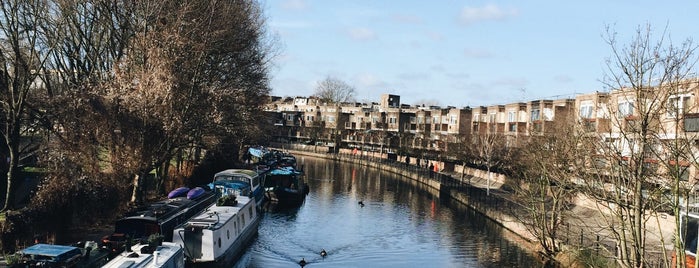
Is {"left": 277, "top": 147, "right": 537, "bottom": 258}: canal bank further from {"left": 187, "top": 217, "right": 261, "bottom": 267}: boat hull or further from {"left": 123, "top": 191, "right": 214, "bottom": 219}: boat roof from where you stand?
{"left": 123, "top": 191, "right": 214, "bottom": 219}: boat roof

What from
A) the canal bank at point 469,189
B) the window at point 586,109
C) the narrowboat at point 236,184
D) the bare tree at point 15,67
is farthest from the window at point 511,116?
the bare tree at point 15,67

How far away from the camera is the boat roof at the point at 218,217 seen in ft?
87.9

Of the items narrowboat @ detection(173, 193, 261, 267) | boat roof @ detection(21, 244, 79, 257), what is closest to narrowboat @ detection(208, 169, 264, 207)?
narrowboat @ detection(173, 193, 261, 267)

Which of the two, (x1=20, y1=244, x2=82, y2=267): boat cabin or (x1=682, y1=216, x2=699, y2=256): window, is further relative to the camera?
(x1=682, y1=216, x2=699, y2=256): window

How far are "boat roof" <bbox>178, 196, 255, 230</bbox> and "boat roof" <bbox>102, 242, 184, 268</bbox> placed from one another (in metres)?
5.49

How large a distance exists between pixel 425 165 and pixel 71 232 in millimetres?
65113

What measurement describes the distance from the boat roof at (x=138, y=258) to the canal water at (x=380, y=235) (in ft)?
32.3

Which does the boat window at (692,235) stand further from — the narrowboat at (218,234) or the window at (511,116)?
the window at (511,116)

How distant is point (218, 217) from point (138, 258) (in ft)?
31.6

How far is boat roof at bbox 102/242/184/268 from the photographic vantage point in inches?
704

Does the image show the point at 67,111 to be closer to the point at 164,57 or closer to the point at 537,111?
the point at 164,57

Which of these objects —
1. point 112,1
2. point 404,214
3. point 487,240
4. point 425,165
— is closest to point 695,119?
point 487,240

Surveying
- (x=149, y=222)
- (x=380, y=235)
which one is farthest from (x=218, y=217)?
(x=380, y=235)

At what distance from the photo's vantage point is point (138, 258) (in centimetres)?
1883
